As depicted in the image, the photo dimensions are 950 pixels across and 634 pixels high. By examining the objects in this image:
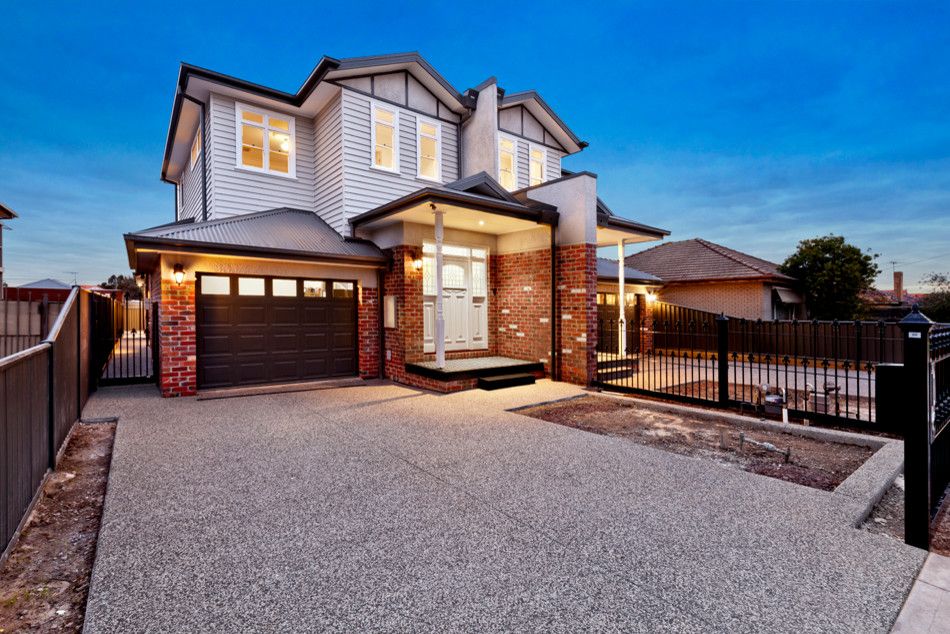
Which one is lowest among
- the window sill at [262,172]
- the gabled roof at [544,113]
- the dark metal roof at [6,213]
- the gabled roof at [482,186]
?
the gabled roof at [482,186]

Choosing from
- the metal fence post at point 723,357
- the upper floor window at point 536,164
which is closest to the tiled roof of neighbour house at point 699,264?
the upper floor window at point 536,164

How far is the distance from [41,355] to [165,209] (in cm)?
8106

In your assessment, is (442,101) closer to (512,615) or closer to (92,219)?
(512,615)

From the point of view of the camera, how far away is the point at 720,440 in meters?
5.47

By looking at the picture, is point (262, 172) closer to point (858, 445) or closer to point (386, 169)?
point (386, 169)

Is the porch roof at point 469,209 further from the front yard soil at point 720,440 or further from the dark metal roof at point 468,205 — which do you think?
the front yard soil at point 720,440

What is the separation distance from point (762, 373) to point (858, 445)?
292 inches

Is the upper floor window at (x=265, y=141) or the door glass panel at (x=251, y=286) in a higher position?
the upper floor window at (x=265, y=141)

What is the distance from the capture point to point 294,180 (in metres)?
11.4

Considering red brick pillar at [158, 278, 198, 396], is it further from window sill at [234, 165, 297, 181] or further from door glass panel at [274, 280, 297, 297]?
window sill at [234, 165, 297, 181]

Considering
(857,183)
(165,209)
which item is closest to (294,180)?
(857,183)

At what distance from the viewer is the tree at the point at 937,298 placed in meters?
19.1

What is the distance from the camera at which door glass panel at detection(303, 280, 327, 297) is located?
376 inches

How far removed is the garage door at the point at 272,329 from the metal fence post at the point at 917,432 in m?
9.21
